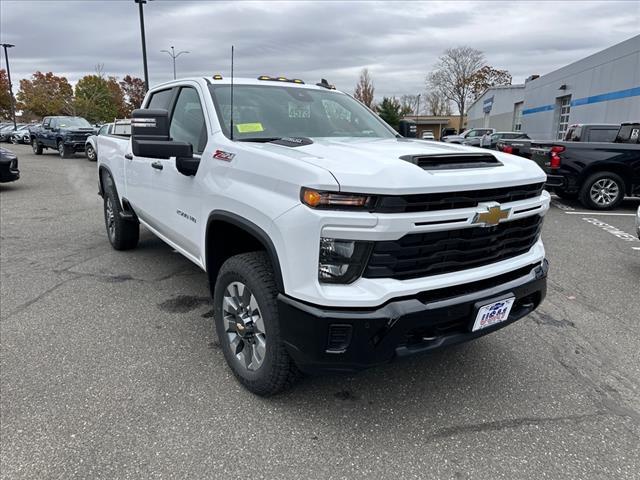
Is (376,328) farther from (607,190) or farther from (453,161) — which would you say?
(607,190)

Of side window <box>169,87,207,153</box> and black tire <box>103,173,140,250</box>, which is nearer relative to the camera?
side window <box>169,87,207,153</box>

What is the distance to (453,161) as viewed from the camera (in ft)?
8.68

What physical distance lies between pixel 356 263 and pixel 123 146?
396cm

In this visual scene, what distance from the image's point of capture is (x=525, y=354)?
139 inches

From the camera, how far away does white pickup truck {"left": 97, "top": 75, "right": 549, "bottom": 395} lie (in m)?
2.26

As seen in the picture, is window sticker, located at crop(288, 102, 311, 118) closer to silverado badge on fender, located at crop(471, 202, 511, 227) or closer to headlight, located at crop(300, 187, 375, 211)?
headlight, located at crop(300, 187, 375, 211)

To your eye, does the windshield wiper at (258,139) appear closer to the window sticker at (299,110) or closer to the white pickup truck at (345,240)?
the white pickup truck at (345,240)

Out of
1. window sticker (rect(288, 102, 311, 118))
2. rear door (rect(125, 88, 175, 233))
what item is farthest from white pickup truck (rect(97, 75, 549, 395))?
rear door (rect(125, 88, 175, 233))

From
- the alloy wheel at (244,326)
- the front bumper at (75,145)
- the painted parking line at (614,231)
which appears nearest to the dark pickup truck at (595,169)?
the painted parking line at (614,231)

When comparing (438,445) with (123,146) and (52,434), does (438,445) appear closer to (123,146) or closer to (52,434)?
(52,434)

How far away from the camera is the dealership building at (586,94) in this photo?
837 inches

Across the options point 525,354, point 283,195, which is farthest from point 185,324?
point 525,354

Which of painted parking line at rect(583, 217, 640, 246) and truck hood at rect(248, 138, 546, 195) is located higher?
truck hood at rect(248, 138, 546, 195)

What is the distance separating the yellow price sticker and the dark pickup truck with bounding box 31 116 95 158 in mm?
21601
